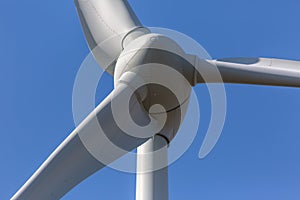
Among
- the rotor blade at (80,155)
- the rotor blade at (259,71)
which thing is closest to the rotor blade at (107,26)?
the rotor blade at (259,71)

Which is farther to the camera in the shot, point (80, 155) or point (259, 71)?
point (259, 71)

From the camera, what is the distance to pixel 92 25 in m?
10.4

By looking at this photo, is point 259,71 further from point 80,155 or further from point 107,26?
point 80,155

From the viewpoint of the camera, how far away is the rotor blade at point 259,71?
27.9 feet

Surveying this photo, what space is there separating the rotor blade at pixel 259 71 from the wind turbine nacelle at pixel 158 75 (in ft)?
1.84

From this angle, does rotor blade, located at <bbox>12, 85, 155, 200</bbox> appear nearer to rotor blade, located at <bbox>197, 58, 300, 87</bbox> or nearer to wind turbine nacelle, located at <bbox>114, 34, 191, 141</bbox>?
wind turbine nacelle, located at <bbox>114, 34, 191, 141</bbox>

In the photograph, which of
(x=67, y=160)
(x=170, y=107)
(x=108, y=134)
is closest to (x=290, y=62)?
(x=170, y=107)

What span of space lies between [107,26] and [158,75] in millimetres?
2166

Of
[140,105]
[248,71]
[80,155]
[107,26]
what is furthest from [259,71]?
[80,155]

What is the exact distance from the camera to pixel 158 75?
8430 mm

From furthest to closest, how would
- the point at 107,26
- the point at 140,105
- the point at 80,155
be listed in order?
the point at 107,26
the point at 140,105
the point at 80,155

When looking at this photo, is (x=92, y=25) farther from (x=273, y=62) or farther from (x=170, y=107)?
(x=273, y=62)

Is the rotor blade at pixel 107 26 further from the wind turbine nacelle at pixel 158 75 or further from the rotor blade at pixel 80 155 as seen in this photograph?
the rotor blade at pixel 80 155

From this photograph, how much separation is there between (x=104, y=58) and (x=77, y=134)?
2810 millimetres
